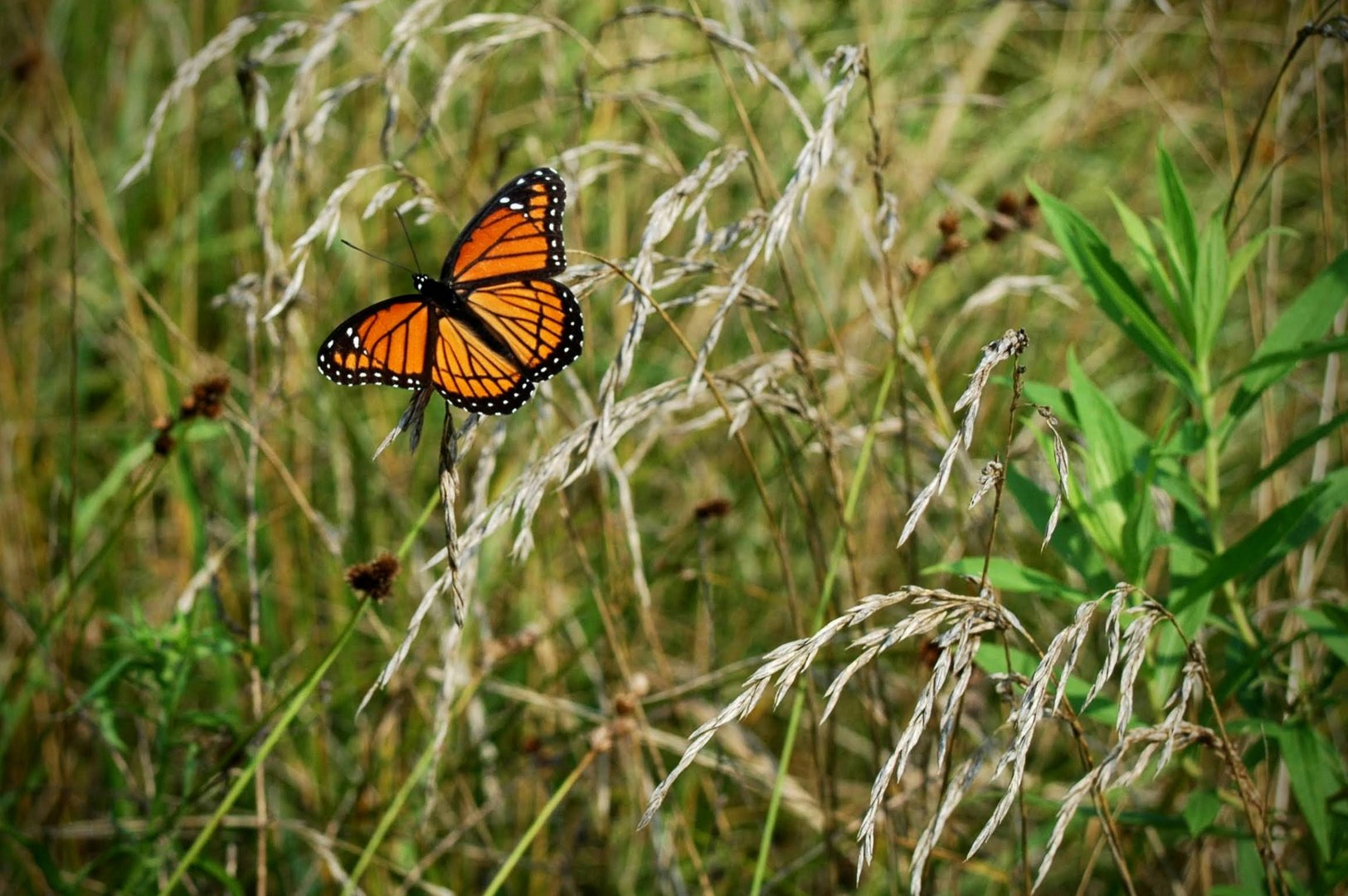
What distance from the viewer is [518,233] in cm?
188

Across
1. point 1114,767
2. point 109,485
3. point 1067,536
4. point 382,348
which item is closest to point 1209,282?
point 1067,536

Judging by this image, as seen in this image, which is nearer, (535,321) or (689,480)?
(535,321)

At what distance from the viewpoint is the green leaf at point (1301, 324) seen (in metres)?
1.78

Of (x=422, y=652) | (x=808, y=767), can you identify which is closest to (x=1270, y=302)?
(x=808, y=767)

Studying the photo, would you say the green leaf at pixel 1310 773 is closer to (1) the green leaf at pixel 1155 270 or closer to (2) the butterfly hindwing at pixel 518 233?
(1) the green leaf at pixel 1155 270

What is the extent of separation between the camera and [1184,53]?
467cm

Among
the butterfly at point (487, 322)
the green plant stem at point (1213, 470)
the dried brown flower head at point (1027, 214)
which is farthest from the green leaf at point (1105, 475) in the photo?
the dried brown flower head at point (1027, 214)

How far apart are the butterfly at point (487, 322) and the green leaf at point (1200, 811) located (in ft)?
3.75

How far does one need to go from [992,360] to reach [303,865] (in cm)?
192

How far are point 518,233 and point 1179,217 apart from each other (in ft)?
3.60

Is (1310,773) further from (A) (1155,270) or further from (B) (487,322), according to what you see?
(B) (487,322)

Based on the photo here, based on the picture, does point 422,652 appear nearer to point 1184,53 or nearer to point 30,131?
point 30,131

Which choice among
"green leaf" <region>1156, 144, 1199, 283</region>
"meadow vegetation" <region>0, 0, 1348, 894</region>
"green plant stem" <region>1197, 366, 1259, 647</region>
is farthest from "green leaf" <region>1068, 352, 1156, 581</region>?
"green leaf" <region>1156, 144, 1199, 283</region>

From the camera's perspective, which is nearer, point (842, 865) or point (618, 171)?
point (842, 865)
